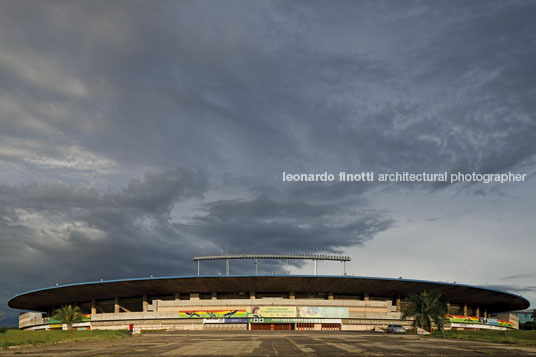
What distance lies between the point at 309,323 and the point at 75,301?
6564 centimetres

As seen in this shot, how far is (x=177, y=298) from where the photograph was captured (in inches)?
3708

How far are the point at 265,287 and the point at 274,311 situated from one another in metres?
6.76

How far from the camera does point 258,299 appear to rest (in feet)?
286

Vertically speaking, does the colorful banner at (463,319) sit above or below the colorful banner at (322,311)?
below

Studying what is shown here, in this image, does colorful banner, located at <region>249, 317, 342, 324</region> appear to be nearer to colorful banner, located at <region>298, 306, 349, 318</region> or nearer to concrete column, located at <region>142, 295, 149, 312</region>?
colorful banner, located at <region>298, 306, 349, 318</region>

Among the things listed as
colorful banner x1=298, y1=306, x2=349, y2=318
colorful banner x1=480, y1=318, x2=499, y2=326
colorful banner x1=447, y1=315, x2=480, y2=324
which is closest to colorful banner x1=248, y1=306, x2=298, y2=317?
colorful banner x1=298, y1=306, x2=349, y2=318

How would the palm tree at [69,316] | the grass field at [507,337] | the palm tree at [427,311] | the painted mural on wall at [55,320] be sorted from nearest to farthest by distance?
the grass field at [507,337], the palm tree at [427,311], the palm tree at [69,316], the painted mural on wall at [55,320]

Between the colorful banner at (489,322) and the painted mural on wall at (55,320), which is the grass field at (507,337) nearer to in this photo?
the colorful banner at (489,322)

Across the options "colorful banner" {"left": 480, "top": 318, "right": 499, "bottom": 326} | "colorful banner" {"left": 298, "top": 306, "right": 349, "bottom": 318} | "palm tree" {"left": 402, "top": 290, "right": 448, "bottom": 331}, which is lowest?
"colorful banner" {"left": 480, "top": 318, "right": 499, "bottom": 326}

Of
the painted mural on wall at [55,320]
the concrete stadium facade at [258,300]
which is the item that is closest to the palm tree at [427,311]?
the concrete stadium facade at [258,300]

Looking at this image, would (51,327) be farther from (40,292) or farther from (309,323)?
(309,323)

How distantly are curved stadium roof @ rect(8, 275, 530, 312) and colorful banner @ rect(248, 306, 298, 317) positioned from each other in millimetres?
5102

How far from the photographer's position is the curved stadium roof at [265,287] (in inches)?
3346

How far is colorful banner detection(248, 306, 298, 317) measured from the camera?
8553 centimetres
